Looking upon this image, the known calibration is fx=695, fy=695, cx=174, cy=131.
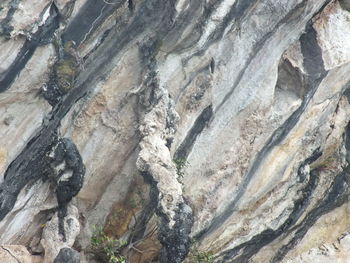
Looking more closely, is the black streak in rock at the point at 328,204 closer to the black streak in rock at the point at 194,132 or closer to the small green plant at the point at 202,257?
the small green plant at the point at 202,257

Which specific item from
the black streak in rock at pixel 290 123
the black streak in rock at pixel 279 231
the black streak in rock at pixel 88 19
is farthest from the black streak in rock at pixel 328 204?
the black streak in rock at pixel 88 19

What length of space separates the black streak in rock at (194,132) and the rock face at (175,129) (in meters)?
0.04

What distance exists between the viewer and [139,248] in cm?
2008

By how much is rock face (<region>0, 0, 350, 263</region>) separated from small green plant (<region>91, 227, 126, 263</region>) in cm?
5

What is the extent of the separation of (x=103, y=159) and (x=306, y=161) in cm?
623

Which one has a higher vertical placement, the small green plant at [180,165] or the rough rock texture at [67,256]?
the small green plant at [180,165]

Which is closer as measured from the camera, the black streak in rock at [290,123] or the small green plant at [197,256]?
the small green plant at [197,256]

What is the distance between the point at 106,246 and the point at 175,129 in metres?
3.77

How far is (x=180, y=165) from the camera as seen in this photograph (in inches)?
780

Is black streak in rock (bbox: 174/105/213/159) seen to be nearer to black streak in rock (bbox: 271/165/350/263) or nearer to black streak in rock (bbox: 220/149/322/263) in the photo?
black streak in rock (bbox: 220/149/322/263)

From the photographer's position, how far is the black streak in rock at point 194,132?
2014 centimetres

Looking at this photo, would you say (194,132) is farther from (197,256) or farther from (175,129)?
(197,256)

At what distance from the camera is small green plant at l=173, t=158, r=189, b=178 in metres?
19.6

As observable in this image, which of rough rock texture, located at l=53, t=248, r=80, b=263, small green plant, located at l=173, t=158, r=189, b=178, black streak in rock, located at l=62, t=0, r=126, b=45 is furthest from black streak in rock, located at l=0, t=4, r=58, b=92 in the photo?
small green plant, located at l=173, t=158, r=189, b=178
